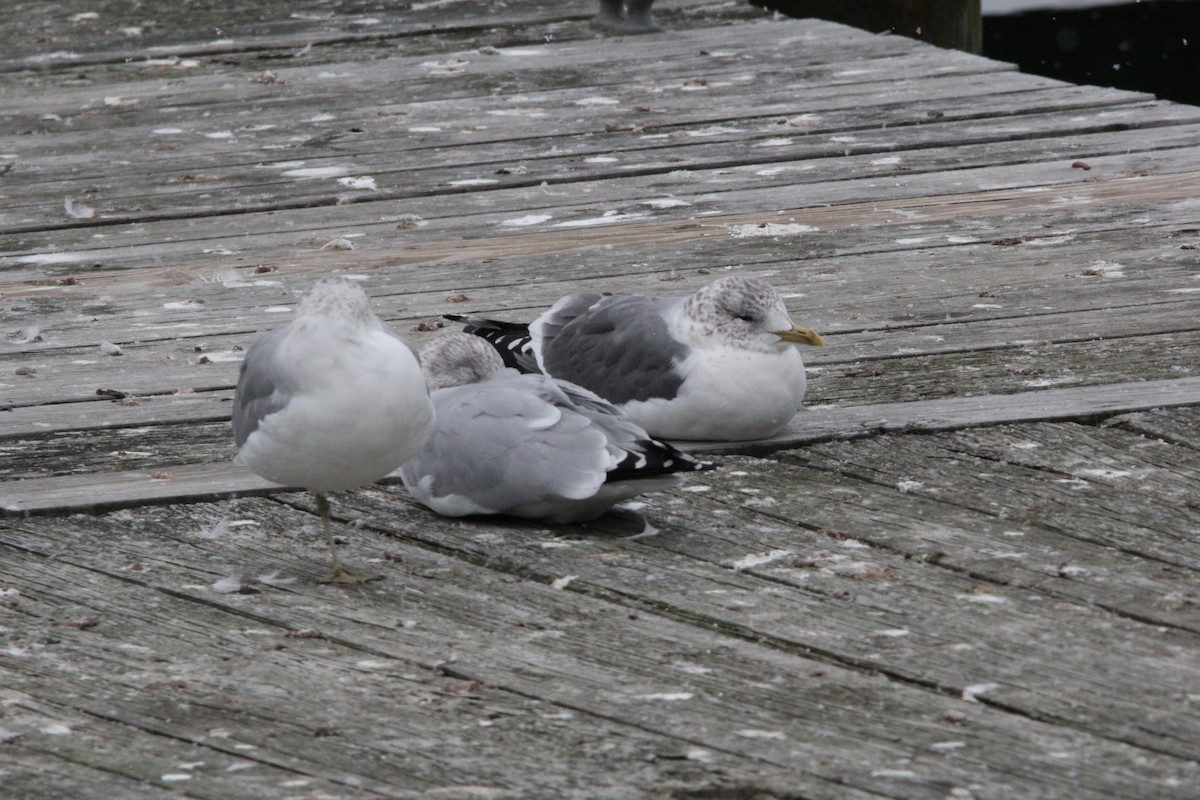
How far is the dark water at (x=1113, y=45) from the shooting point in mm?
9906

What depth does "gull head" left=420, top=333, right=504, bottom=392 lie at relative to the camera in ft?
10.00

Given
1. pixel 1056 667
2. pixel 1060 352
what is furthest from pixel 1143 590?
pixel 1060 352

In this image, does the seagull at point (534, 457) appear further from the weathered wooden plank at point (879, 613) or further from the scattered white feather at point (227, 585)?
the scattered white feather at point (227, 585)

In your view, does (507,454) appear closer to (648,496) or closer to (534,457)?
(534,457)

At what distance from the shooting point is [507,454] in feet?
9.12

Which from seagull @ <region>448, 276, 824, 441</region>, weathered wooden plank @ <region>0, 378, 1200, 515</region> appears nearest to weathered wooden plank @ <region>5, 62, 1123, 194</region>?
seagull @ <region>448, 276, 824, 441</region>

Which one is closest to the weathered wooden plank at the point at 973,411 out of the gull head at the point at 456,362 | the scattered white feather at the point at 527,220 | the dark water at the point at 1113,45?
the gull head at the point at 456,362

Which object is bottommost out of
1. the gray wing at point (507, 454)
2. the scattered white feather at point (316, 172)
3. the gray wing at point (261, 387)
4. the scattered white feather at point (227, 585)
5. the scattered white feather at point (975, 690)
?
the scattered white feather at point (975, 690)

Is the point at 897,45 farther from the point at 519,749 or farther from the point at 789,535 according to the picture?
the point at 519,749

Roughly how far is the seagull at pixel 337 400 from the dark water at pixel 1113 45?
8018 mm

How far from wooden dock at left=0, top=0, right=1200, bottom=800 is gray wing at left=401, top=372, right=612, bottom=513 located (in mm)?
79

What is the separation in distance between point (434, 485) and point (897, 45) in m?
4.91

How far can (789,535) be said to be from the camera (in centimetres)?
275

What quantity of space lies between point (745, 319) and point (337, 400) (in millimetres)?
969
